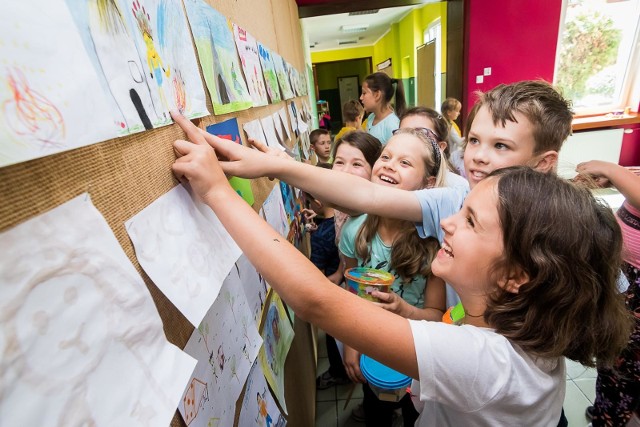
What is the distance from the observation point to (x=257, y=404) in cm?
72

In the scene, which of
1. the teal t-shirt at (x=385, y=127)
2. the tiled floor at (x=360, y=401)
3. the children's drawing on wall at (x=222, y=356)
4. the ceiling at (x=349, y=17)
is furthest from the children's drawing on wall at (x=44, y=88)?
the ceiling at (x=349, y=17)

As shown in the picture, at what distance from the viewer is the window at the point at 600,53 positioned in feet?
14.6

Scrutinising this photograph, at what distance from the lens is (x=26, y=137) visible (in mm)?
243

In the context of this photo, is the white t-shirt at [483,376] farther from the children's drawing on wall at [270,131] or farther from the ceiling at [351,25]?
the ceiling at [351,25]

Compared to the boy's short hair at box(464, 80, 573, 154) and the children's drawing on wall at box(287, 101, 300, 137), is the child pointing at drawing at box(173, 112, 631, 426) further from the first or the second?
the children's drawing on wall at box(287, 101, 300, 137)

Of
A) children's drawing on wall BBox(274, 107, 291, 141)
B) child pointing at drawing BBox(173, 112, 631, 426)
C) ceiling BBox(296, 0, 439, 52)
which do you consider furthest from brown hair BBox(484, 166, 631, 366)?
ceiling BBox(296, 0, 439, 52)

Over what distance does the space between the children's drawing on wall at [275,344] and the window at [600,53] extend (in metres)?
5.57

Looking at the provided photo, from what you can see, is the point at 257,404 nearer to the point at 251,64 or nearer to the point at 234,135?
the point at 234,135

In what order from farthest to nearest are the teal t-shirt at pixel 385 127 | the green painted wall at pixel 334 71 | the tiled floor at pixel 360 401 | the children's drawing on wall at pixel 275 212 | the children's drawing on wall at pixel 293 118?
the green painted wall at pixel 334 71 → the teal t-shirt at pixel 385 127 → the children's drawing on wall at pixel 293 118 → the tiled floor at pixel 360 401 → the children's drawing on wall at pixel 275 212

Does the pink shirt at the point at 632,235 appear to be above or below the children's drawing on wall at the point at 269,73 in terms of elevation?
below

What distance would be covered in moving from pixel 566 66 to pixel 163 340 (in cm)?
614

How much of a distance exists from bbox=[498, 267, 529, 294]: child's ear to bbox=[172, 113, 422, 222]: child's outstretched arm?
37cm

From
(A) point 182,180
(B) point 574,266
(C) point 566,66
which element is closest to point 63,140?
(A) point 182,180

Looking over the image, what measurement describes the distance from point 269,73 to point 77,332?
112 cm
